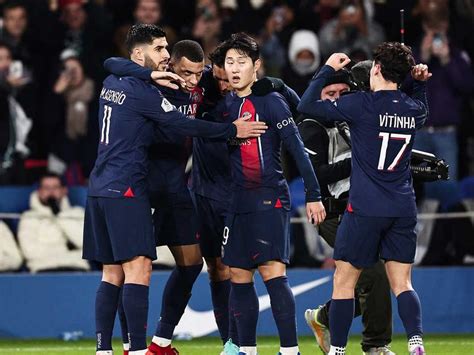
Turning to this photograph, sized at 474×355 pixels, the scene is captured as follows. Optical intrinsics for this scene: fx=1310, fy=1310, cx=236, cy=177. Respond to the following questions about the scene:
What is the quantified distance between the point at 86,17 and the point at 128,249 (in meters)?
5.77

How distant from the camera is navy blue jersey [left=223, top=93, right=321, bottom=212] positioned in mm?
8367

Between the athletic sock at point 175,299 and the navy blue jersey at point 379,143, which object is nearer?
the navy blue jersey at point 379,143

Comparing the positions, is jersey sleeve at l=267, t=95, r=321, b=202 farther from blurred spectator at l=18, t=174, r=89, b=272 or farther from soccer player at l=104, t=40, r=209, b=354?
blurred spectator at l=18, t=174, r=89, b=272

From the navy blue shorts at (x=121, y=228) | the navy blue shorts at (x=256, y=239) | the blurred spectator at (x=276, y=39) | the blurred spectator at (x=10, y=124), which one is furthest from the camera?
the blurred spectator at (x=276, y=39)

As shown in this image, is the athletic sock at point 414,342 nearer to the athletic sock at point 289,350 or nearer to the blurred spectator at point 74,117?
the athletic sock at point 289,350

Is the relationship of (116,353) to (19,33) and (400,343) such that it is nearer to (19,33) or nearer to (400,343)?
(400,343)

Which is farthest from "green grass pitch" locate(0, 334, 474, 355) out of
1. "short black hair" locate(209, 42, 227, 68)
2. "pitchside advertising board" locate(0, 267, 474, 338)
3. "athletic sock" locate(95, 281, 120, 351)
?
"short black hair" locate(209, 42, 227, 68)

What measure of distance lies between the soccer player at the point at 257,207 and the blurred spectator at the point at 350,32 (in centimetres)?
496

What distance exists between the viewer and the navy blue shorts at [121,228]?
8.25 metres

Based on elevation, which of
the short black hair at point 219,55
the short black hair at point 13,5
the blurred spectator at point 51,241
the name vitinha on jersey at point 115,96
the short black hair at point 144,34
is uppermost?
the short black hair at point 13,5

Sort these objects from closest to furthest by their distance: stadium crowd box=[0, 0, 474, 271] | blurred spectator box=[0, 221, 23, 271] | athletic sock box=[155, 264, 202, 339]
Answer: athletic sock box=[155, 264, 202, 339]
blurred spectator box=[0, 221, 23, 271]
stadium crowd box=[0, 0, 474, 271]

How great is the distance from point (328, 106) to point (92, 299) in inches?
166

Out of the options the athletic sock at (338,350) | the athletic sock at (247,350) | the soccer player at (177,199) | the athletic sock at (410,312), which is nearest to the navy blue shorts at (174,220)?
the soccer player at (177,199)

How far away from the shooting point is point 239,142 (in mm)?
8438
